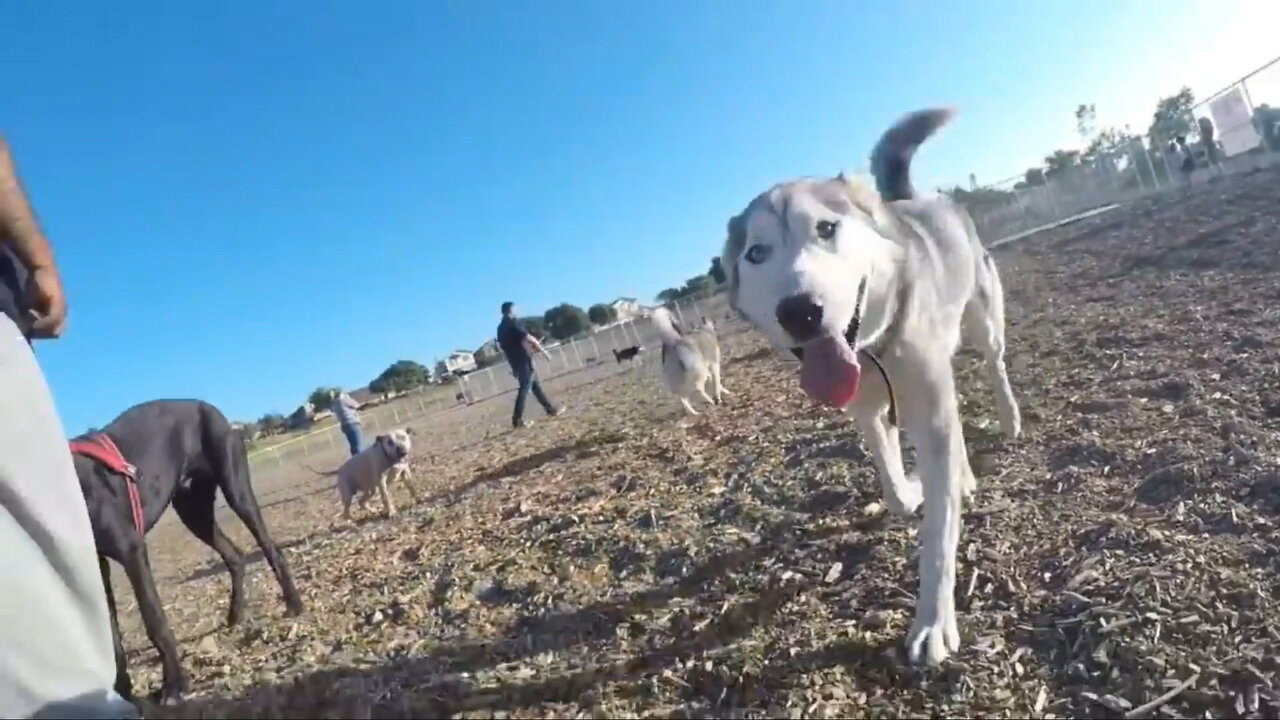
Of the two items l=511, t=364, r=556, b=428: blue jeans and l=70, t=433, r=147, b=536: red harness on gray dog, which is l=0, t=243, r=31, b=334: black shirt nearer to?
l=70, t=433, r=147, b=536: red harness on gray dog

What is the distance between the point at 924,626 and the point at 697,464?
3303 mm

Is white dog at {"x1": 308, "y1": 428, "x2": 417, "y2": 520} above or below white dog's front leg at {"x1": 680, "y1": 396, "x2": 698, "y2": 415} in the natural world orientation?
above

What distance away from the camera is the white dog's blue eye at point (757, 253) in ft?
9.31

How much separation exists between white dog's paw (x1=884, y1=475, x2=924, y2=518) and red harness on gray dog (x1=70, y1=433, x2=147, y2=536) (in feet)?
11.0

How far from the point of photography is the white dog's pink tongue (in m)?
2.60

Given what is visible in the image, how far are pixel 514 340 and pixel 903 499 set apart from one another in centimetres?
1033

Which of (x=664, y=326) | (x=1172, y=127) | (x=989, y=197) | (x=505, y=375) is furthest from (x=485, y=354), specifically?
(x=664, y=326)

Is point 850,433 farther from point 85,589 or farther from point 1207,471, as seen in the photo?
point 85,589

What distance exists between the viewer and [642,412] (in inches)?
430

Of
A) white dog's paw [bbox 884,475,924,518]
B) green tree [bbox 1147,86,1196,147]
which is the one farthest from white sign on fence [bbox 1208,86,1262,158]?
white dog's paw [bbox 884,475,924,518]

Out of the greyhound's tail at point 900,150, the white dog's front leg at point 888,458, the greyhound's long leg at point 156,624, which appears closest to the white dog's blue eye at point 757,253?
the white dog's front leg at point 888,458

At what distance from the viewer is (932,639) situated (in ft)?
8.02

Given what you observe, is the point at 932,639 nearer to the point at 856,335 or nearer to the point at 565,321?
the point at 856,335

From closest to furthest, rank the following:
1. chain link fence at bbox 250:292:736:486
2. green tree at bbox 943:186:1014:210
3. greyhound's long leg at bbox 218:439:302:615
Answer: greyhound's long leg at bbox 218:439:302:615
green tree at bbox 943:186:1014:210
chain link fence at bbox 250:292:736:486
